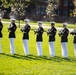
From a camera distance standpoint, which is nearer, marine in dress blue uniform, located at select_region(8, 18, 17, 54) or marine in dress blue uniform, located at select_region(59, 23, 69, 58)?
marine in dress blue uniform, located at select_region(59, 23, 69, 58)

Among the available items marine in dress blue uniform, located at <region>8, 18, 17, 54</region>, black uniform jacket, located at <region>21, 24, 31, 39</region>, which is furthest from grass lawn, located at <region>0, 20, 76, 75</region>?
black uniform jacket, located at <region>21, 24, 31, 39</region>

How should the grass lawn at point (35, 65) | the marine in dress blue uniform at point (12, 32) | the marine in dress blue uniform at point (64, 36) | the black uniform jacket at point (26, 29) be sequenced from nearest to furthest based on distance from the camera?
the grass lawn at point (35, 65) < the marine in dress blue uniform at point (64, 36) < the marine in dress blue uniform at point (12, 32) < the black uniform jacket at point (26, 29)

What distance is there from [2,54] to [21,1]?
30.7 metres

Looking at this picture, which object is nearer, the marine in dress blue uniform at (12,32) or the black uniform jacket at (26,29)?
the marine in dress blue uniform at (12,32)

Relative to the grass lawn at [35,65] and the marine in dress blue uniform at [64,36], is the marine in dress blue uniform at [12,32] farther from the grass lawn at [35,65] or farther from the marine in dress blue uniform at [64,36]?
the marine in dress blue uniform at [64,36]

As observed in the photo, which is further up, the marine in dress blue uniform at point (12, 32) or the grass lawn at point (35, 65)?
the marine in dress blue uniform at point (12, 32)

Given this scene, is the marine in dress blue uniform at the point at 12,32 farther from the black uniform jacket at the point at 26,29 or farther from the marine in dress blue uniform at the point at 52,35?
the marine in dress blue uniform at the point at 52,35

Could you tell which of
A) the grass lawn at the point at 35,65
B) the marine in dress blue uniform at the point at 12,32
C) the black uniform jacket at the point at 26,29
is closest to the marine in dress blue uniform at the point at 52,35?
the grass lawn at the point at 35,65

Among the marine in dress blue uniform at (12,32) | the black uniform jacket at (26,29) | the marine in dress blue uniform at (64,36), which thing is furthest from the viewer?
the black uniform jacket at (26,29)

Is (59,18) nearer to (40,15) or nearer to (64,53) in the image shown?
(40,15)

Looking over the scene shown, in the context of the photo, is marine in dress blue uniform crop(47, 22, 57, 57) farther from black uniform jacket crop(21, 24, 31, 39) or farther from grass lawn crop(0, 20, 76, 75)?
black uniform jacket crop(21, 24, 31, 39)

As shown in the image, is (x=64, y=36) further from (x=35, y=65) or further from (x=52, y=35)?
(x=35, y=65)

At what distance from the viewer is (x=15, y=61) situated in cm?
1864

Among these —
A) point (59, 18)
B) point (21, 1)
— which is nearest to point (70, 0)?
point (59, 18)
